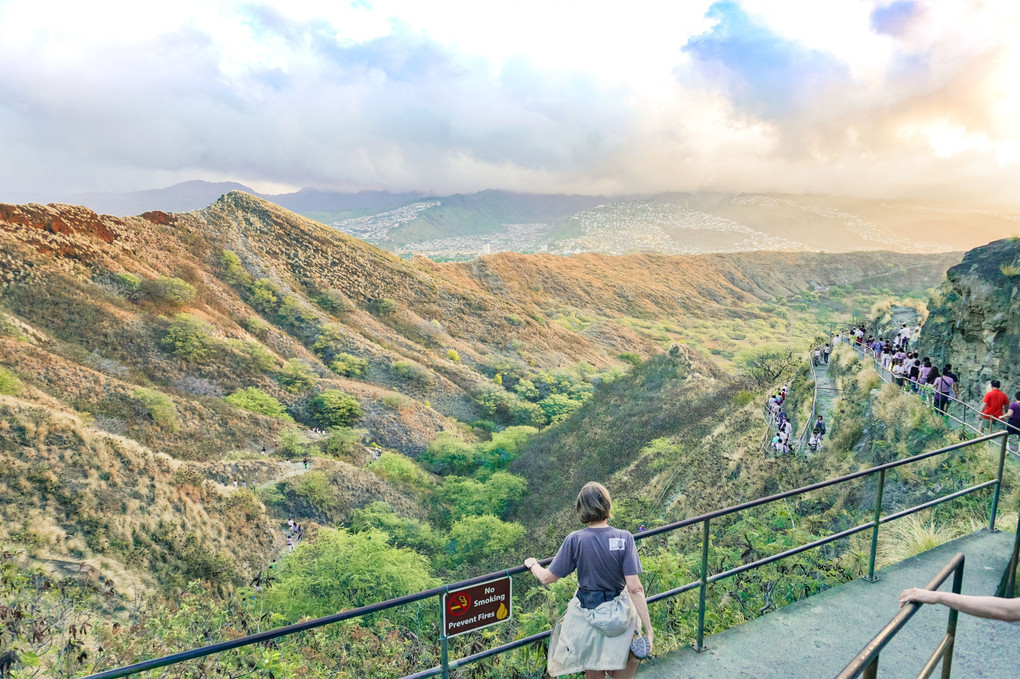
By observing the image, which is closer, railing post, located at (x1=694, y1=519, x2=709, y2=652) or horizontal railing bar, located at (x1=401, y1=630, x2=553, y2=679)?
horizontal railing bar, located at (x1=401, y1=630, x2=553, y2=679)

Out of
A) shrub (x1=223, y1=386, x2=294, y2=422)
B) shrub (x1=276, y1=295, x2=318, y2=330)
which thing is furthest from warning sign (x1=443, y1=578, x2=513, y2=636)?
shrub (x1=276, y1=295, x2=318, y2=330)

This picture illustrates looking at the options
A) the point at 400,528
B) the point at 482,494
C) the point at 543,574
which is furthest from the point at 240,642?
the point at 482,494

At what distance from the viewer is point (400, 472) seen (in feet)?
88.4

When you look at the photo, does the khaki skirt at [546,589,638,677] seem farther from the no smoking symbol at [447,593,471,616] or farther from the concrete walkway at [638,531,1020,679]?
the concrete walkway at [638,531,1020,679]

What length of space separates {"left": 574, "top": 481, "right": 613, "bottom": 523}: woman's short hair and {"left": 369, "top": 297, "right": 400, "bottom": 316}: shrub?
43.9 meters

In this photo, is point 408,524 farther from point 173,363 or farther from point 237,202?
point 237,202

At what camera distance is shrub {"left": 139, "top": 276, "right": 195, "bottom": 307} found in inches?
1352

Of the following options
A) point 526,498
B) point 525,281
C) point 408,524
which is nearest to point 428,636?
point 408,524

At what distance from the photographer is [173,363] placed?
3050 cm

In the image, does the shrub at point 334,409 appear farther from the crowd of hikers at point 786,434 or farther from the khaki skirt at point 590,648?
the khaki skirt at point 590,648

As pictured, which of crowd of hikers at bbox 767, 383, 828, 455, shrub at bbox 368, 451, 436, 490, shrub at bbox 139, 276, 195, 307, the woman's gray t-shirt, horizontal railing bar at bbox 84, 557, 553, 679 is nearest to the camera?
horizontal railing bar at bbox 84, 557, 553, 679

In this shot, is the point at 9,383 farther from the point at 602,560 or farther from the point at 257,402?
the point at 602,560

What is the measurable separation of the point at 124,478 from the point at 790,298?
9720cm

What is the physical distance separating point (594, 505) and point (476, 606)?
0.92 metres
